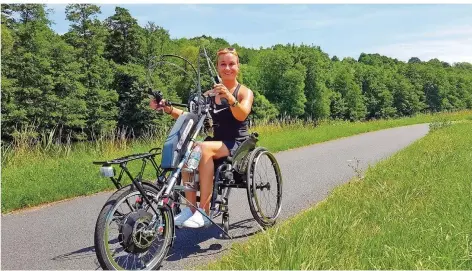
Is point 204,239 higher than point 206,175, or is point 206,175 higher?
point 206,175

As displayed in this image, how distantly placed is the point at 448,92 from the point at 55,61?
81668 millimetres

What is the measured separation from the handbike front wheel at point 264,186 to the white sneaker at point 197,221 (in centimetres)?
51

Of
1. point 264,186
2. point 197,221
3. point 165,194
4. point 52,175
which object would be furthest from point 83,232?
point 52,175

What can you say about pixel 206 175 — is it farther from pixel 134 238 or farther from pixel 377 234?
pixel 377 234

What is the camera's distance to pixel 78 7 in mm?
43031

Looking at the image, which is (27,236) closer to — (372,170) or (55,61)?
(372,170)

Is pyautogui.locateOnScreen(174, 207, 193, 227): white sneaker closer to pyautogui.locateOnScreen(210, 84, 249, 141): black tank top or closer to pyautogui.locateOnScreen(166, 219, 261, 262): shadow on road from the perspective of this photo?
pyautogui.locateOnScreen(166, 219, 261, 262): shadow on road

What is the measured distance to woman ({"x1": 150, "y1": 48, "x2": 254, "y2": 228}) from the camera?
3959mm

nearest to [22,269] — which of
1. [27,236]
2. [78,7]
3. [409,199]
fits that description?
[27,236]

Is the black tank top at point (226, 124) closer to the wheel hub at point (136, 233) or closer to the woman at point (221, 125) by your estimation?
the woman at point (221, 125)

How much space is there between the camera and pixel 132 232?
10.6ft

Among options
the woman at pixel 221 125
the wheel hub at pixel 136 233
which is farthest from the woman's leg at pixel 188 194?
the wheel hub at pixel 136 233

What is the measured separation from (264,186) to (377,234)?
55.2 inches

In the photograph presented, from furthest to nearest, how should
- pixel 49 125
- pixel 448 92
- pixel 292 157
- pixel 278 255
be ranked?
1. pixel 448 92
2. pixel 49 125
3. pixel 292 157
4. pixel 278 255
